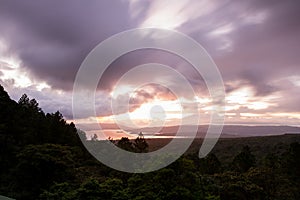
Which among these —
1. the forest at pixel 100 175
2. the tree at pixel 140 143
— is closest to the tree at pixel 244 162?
the forest at pixel 100 175

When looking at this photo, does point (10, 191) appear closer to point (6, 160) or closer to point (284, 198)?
point (6, 160)

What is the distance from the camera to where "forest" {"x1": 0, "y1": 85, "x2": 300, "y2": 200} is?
717 inches

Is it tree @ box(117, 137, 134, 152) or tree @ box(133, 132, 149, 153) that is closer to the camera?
tree @ box(133, 132, 149, 153)

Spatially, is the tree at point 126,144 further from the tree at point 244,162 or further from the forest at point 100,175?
the tree at point 244,162

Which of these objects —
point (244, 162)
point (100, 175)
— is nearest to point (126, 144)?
point (100, 175)

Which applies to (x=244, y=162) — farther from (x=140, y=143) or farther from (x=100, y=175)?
(x=100, y=175)

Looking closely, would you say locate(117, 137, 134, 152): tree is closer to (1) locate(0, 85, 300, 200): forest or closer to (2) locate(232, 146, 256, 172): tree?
(1) locate(0, 85, 300, 200): forest

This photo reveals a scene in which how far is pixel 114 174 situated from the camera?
82.3 feet

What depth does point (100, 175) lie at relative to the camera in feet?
88.8

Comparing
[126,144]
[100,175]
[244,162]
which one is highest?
[126,144]

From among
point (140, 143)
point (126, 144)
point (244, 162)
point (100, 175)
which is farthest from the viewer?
point (244, 162)

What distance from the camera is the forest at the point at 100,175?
18.2m

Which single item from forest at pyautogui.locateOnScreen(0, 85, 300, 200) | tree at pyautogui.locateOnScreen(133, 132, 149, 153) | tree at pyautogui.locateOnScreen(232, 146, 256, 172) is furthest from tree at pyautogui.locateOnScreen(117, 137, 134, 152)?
tree at pyautogui.locateOnScreen(232, 146, 256, 172)

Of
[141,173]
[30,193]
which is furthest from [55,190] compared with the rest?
[141,173]
